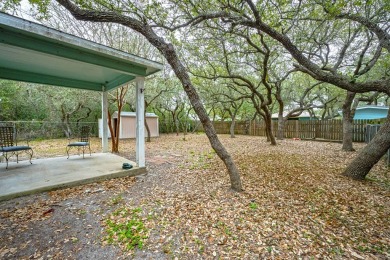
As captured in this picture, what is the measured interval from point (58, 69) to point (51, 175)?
2.88 metres

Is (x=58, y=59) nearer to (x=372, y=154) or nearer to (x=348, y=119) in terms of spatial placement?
(x=372, y=154)

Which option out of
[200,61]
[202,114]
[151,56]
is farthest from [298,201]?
[151,56]

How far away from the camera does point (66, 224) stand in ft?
7.66

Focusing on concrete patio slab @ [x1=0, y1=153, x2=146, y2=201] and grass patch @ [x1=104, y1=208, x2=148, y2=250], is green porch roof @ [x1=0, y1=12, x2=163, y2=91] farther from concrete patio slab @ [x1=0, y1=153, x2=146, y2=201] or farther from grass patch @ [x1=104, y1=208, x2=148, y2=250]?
grass patch @ [x1=104, y1=208, x2=148, y2=250]

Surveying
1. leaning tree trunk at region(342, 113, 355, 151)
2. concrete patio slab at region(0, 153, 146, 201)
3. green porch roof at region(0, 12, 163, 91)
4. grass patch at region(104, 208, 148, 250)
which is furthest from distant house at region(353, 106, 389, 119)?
grass patch at region(104, 208, 148, 250)

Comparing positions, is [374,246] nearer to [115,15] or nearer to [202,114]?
[202,114]

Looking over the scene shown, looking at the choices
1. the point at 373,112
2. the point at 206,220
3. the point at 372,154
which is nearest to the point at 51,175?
the point at 206,220

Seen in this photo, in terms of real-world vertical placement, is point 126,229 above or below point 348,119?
below

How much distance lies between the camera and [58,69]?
461 cm

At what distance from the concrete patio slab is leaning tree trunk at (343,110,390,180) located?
5.14m

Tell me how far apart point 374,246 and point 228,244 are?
5.75 ft

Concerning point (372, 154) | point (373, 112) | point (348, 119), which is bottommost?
point (372, 154)

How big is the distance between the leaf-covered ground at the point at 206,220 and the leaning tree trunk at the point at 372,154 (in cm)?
27

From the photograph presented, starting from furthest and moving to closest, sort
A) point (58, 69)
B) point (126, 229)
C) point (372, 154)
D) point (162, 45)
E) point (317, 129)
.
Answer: point (317, 129) → point (58, 69) → point (372, 154) → point (162, 45) → point (126, 229)
